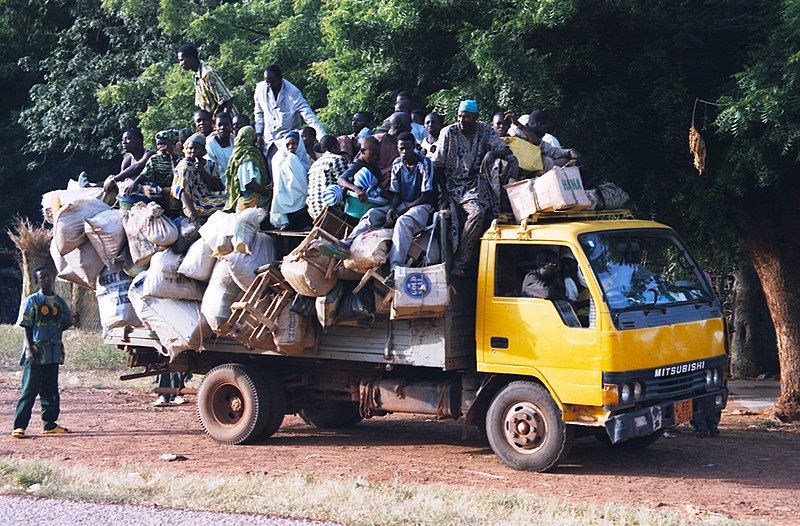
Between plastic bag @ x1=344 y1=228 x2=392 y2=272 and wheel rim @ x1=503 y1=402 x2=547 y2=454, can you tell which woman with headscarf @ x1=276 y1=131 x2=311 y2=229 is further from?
wheel rim @ x1=503 y1=402 x2=547 y2=454

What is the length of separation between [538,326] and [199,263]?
3.08 meters

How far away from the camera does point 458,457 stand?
916cm

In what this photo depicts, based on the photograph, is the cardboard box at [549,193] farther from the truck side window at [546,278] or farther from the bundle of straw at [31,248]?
the bundle of straw at [31,248]

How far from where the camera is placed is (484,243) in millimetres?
8469

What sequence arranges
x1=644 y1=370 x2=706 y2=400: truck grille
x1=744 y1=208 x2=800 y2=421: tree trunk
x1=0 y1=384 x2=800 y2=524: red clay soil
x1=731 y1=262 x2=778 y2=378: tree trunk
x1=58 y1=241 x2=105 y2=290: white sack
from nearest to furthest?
x1=0 y1=384 x2=800 y2=524: red clay soil < x1=644 y1=370 x2=706 y2=400: truck grille < x1=58 y1=241 x2=105 y2=290: white sack < x1=744 y1=208 x2=800 y2=421: tree trunk < x1=731 y1=262 x2=778 y2=378: tree trunk

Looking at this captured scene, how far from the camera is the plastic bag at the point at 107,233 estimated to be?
9.80 meters

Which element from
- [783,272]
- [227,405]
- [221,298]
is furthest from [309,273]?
[783,272]

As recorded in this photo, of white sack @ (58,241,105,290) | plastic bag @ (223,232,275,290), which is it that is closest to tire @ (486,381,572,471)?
plastic bag @ (223,232,275,290)

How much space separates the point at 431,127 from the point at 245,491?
4159mm

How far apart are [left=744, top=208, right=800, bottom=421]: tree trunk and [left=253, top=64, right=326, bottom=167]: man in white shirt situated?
15.9 ft

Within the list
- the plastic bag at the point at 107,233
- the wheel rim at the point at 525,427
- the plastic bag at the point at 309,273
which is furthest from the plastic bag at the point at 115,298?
the wheel rim at the point at 525,427

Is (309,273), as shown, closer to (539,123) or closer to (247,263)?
(247,263)

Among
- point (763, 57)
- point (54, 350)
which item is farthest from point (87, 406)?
point (763, 57)

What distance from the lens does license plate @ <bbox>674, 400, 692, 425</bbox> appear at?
27.0 feet
